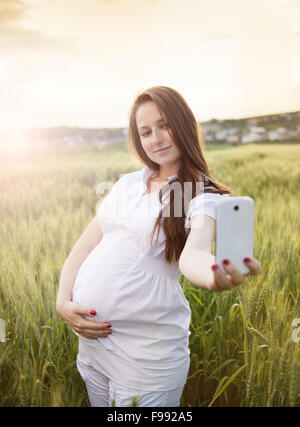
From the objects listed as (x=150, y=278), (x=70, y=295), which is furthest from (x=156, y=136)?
(x=70, y=295)

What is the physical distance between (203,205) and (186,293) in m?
0.71

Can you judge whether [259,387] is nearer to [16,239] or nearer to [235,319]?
[235,319]

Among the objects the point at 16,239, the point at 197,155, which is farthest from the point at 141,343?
the point at 16,239

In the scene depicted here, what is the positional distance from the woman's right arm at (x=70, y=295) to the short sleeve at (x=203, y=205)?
35cm

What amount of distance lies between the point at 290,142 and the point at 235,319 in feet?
4.87

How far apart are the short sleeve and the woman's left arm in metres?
0.01

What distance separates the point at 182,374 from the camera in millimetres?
951

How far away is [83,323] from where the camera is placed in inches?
36.1

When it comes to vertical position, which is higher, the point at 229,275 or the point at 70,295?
the point at 229,275

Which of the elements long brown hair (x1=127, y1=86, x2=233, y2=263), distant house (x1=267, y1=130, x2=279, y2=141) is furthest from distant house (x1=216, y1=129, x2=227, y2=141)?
long brown hair (x1=127, y1=86, x2=233, y2=263)

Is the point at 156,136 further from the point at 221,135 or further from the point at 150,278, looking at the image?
the point at 221,135

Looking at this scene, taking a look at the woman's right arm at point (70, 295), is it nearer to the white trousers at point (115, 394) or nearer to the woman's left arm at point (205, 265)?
the white trousers at point (115, 394)

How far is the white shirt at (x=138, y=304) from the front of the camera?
889 mm

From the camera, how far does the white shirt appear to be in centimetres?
89
